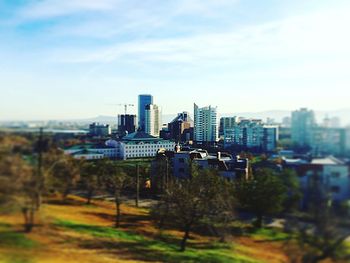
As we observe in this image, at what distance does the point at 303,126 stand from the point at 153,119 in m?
2.93

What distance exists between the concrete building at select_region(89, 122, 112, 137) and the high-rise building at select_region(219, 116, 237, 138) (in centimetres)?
151

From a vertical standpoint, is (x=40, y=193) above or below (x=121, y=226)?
above

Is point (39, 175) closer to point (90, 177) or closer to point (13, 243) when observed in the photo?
point (13, 243)

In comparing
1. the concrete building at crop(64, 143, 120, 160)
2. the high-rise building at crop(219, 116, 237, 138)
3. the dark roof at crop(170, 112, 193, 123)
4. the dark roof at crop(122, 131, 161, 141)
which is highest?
the dark roof at crop(170, 112, 193, 123)

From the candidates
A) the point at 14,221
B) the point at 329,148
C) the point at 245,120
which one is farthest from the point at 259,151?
the point at 14,221

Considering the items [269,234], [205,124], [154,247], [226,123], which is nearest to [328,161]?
[269,234]

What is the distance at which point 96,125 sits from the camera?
5965 mm

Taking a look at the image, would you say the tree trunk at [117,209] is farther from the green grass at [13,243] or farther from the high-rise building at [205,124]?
the green grass at [13,243]

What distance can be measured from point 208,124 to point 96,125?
5.34 feet

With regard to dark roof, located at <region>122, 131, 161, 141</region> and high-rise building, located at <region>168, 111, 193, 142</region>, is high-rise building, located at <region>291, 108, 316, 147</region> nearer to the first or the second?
high-rise building, located at <region>168, 111, 193, 142</region>

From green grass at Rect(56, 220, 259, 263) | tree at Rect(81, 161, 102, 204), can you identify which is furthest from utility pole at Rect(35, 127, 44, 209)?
green grass at Rect(56, 220, 259, 263)

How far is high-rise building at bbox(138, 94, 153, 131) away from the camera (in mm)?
6830

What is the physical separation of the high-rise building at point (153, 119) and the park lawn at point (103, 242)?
1.33 meters

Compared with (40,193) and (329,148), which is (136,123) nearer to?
(40,193)
